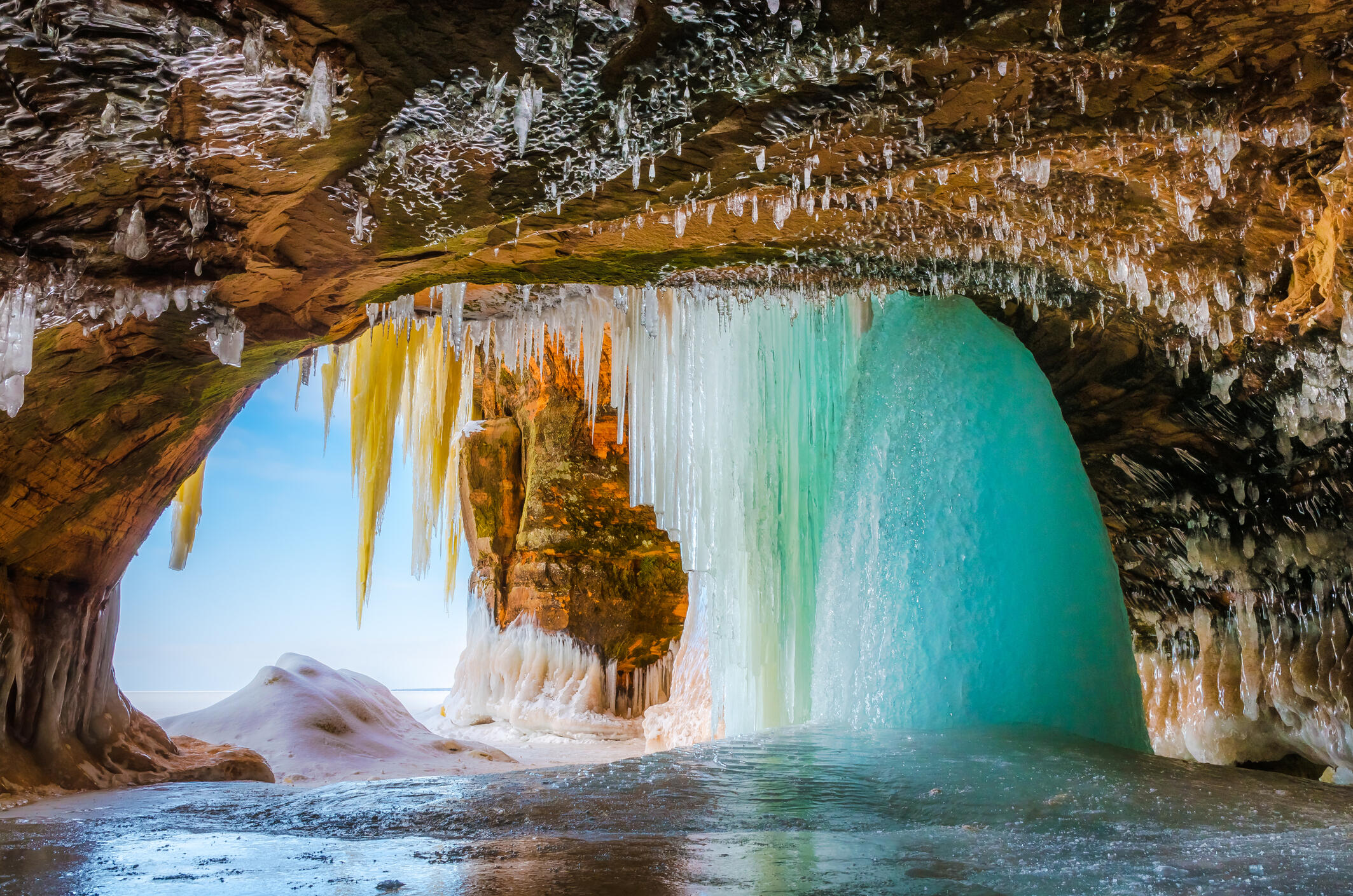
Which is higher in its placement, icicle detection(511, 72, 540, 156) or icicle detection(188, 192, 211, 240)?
icicle detection(511, 72, 540, 156)

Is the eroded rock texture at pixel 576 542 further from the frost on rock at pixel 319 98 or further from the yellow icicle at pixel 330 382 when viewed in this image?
the frost on rock at pixel 319 98

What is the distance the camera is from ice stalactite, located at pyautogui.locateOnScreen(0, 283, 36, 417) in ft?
9.97

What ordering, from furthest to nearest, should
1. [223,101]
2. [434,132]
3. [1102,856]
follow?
[434,132] < [223,101] < [1102,856]

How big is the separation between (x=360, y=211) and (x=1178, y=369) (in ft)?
14.7

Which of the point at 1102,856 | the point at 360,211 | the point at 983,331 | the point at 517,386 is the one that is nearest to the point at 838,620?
the point at 983,331

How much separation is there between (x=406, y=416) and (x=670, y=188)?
7.23 m

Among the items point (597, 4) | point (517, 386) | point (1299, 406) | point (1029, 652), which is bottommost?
point (1029, 652)

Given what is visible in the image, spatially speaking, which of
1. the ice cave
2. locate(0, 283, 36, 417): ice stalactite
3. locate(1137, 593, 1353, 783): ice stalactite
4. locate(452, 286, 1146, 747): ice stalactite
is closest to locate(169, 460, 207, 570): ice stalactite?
the ice cave

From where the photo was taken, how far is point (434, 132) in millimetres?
3043

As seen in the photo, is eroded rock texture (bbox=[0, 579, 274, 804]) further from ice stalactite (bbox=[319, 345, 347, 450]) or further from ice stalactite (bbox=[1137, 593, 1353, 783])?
ice stalactite (bbox=[1137, 593, 1353, 783])

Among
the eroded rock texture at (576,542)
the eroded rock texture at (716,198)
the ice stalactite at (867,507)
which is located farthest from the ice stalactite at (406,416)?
the eroded rock texture at (716,198)

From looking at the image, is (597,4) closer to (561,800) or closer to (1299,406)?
(561,800)

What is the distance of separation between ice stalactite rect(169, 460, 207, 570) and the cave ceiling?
2299 mm

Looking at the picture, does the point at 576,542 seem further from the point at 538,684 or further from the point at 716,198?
the point at 716,198
